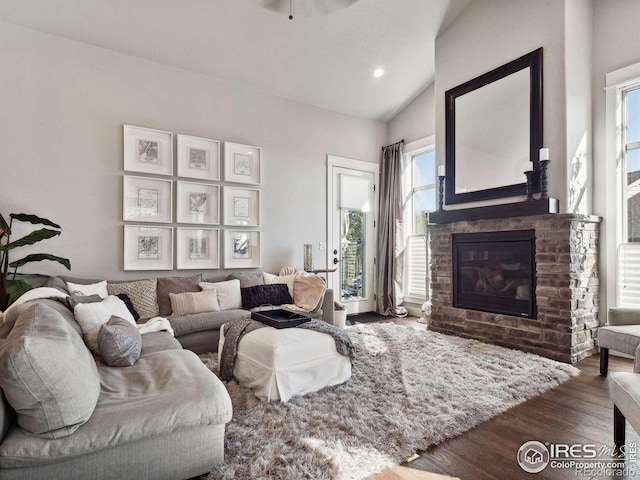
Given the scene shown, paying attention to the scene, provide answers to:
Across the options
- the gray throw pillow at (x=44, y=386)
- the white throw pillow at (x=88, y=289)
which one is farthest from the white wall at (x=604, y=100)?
the white throw pillow at (x=88, y=289)

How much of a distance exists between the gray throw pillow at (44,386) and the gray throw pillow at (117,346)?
691 mm

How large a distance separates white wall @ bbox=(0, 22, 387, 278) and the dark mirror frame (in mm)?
2329

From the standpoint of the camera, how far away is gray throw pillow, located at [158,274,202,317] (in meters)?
3.68

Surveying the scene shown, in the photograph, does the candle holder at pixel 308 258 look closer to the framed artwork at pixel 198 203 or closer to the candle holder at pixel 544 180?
the framed artwork at pixel 198 203

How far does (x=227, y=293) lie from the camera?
3916mm

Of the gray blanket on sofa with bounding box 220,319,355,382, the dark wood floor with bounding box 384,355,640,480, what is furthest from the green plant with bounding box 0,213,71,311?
the dark wood floor with bounding box 384,355,640,480

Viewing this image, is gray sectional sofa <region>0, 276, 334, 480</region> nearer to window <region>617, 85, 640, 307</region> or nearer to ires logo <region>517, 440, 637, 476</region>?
ires logo <region>517, 440, 637, 476</region>

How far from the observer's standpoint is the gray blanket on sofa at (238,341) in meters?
2.61

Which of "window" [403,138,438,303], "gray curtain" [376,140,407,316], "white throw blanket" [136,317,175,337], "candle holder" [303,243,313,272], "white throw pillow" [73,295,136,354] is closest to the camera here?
"white throw pillow" [73,295,136,354]

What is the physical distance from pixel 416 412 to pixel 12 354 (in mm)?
2047

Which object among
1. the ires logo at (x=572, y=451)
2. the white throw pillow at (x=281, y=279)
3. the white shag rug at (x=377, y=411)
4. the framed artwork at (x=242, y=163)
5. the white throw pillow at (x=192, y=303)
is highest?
the framed artwork at (x=242, y=163)

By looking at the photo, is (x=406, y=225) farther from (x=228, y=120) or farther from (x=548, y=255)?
(x=228, y=120)

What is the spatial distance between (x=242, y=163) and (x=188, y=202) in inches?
34.6

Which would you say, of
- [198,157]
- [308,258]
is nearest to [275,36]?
[198,157]
